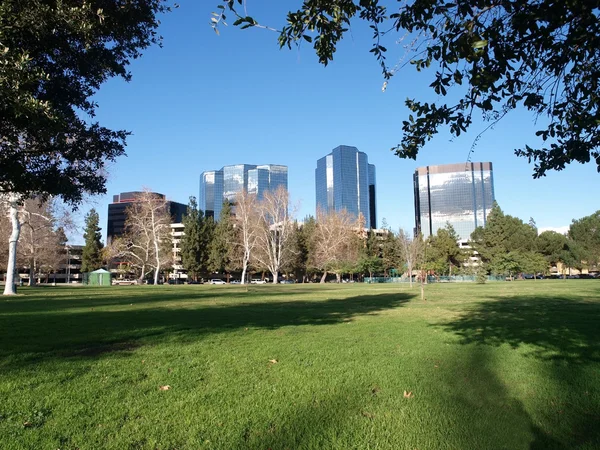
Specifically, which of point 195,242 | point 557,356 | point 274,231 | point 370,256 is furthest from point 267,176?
point 557,356

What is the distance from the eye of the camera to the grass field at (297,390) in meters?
3.83

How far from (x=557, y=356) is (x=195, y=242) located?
A: 72.9m

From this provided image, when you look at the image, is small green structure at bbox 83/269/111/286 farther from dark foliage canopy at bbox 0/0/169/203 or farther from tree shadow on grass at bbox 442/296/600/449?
tree shadow on grass at bbox 442/296/600/449

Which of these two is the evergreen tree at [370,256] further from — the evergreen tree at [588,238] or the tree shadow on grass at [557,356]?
the tree shadow on grass at [557,356]

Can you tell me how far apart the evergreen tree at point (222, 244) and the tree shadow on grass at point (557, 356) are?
63757 mm

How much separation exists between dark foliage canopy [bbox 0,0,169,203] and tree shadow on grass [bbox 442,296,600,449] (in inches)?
295

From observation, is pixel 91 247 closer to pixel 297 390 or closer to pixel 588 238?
pixel 297 390

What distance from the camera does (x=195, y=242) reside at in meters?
76.4

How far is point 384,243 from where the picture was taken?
9031 cm

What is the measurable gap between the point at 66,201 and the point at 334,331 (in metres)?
7.23

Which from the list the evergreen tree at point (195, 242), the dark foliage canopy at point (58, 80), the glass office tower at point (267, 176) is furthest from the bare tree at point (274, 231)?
the glass office tower at point (267, 176)

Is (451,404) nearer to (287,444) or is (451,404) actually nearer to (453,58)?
(287,444)

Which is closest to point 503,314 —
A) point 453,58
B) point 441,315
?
point 441,315

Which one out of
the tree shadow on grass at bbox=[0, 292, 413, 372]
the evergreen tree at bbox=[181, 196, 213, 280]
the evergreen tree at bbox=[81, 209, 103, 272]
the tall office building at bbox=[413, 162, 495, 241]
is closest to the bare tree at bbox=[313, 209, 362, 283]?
the evergreen tree at bbox=[181, 196, 213, 280]
